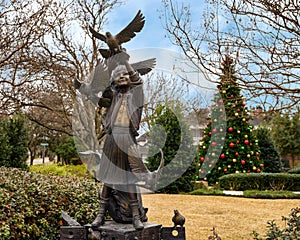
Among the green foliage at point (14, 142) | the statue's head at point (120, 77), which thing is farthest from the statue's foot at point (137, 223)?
the green foliage at point (14, 142)

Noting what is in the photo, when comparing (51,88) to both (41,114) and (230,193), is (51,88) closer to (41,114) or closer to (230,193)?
(41,114)

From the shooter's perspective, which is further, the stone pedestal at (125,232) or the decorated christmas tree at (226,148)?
the decorated christmas tree at (226,148)

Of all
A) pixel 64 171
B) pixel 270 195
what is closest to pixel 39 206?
pixel 270 195

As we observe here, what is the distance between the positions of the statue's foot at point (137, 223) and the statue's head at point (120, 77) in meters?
1.29

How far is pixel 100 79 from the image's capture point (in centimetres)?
388

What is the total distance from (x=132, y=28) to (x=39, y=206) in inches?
115

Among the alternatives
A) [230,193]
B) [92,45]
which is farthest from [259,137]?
[92,45]

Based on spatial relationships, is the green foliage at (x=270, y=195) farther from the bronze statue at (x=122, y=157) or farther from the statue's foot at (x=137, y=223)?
the statue's foot at (x=137, y=223)

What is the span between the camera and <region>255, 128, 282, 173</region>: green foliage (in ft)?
59.8

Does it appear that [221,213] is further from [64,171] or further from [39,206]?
[64,171]

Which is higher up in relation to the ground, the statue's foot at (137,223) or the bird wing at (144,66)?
the bird wing at (144,66)

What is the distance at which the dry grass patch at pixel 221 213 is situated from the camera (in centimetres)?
687

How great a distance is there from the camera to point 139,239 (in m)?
3.41

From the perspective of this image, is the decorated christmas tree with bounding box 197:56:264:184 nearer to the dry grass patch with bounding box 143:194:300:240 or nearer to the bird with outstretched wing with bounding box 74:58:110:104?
the dry grass patch with bounding box 143:194:300:240
